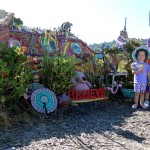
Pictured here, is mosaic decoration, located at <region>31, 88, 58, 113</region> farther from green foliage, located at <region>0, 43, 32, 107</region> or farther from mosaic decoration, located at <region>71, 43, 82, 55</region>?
mosaic decoration, located at <region>71, 43, 82, 55</region>

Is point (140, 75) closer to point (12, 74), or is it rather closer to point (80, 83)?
point (80, 83)

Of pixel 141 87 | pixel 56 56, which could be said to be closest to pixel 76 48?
pixel 56 56

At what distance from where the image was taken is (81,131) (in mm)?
4258

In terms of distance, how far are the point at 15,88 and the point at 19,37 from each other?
2296 millimetres

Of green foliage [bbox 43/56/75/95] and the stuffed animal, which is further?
the stuffed animal

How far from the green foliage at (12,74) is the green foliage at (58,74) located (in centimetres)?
54

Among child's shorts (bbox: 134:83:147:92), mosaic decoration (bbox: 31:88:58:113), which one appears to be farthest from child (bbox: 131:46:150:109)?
mosaic decoration (bbox: 31:88:58:113)

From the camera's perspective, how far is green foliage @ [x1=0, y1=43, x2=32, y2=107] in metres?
4.60

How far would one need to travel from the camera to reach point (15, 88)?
15.4ft

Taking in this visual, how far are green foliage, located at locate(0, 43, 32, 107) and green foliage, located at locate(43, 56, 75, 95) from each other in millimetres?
545

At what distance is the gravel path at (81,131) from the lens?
364 centimetres

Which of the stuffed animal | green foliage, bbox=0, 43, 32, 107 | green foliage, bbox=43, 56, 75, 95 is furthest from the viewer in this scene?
the stuffed animal

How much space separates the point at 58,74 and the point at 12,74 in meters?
1.00

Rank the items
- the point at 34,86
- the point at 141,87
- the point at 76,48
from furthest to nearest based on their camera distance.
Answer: the point at 76,48 < the point at 141,87 < the point at 34,86
